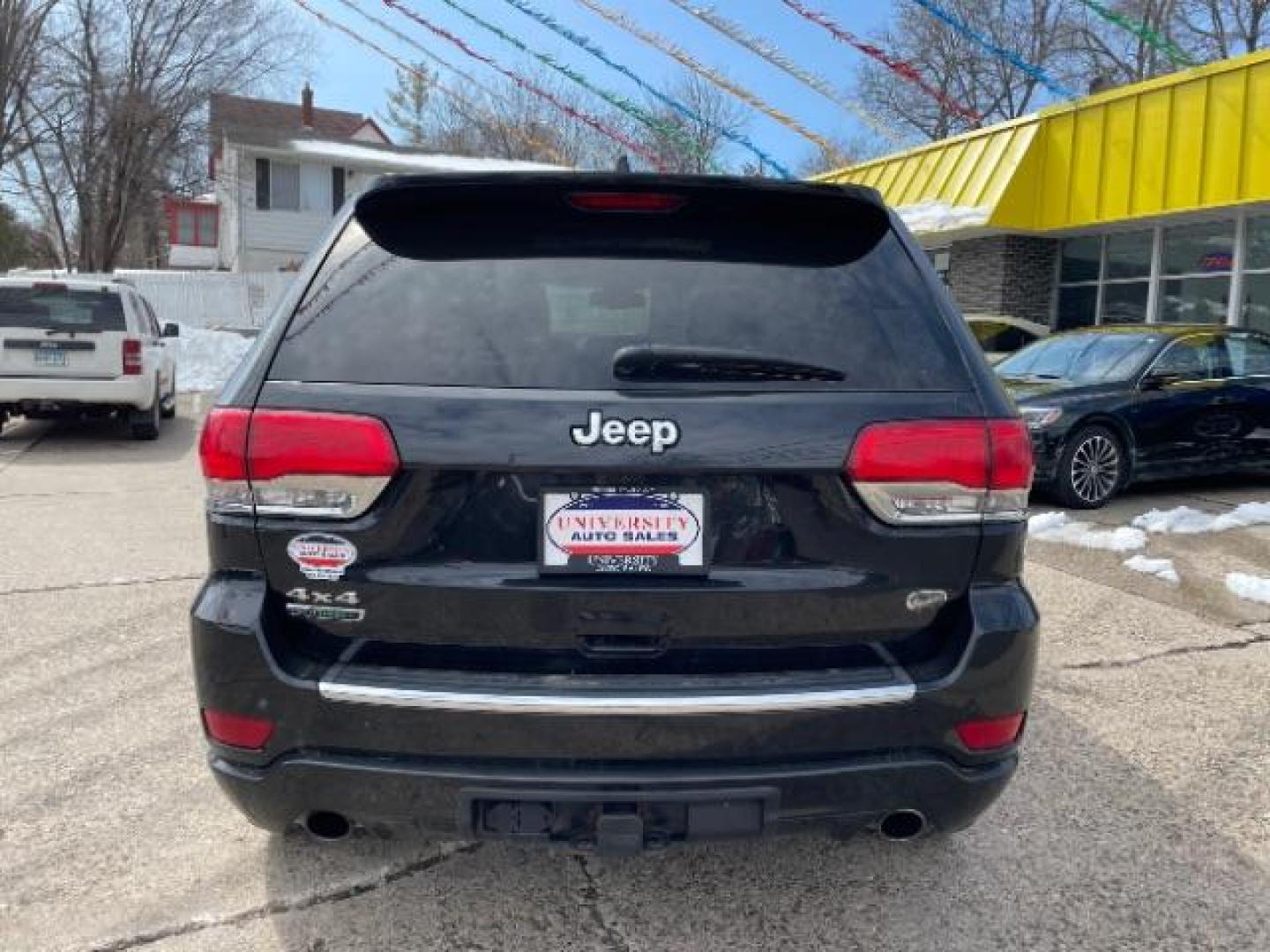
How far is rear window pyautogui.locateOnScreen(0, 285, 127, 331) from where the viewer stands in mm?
10938

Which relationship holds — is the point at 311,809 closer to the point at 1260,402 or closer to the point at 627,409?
the point at 627,409

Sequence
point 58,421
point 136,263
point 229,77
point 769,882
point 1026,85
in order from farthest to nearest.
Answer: point 136,263, point 1026,85, point 229,77, point 58,421, point 769,882

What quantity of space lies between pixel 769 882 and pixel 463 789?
3.44 feet

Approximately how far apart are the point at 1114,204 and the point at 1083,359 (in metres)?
6.67

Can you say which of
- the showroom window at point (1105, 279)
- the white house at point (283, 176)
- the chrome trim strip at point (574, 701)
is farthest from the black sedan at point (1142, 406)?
the white house at point (283, 176)

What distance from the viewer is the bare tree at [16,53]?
75.0 ft

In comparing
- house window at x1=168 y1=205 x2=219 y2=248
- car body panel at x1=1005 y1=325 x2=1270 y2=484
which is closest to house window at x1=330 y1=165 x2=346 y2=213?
house window at x1=168 y1=205 x2=219 y2=248

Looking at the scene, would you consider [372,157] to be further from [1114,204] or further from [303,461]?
[303,461]

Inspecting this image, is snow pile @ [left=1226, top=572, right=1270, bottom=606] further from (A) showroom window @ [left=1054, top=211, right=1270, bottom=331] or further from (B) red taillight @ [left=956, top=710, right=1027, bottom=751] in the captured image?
(A) showroom window @ [left=1054, top=211, right=1270, bottom=331]

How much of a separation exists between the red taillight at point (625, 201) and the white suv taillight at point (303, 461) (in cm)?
73

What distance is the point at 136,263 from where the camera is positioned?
5622cm

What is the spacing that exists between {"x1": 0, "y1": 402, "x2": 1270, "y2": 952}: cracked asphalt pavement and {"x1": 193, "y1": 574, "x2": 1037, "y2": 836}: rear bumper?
1.10ft

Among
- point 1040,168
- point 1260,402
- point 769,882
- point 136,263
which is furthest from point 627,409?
point 136,263

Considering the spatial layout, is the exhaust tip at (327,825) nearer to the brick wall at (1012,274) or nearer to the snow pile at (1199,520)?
the snow pile at (1199,520)
